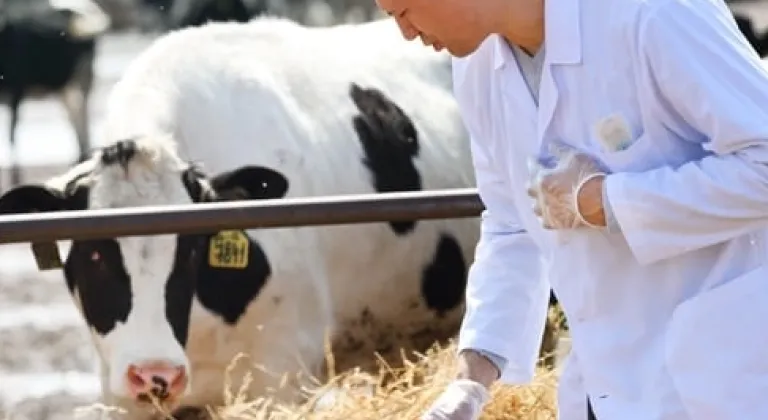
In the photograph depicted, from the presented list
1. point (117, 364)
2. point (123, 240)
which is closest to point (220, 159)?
point (123, 240)

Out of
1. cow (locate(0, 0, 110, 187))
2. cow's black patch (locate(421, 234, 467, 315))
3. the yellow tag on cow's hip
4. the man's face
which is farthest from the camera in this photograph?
cow (locate(0, 0, 110, 187))

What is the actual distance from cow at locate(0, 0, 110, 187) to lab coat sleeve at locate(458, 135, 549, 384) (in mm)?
6602

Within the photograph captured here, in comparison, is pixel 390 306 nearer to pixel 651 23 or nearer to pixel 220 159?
pixel 220 159

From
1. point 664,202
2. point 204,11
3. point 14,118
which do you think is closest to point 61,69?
point 14,118

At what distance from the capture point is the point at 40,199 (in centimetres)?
445

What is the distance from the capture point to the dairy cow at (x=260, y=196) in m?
4.47

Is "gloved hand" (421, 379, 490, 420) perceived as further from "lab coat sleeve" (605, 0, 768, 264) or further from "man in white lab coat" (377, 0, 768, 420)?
"lab coat sleeve" (605, 0, 768, 264)

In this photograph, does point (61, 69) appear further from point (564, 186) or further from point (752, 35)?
point (564, 186)

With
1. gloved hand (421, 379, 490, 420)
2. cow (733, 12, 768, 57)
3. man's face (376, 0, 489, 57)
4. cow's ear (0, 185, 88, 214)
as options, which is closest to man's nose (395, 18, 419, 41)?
man's face (376, 0, 489, 57)

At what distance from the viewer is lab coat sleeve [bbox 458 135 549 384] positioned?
2.28 metres

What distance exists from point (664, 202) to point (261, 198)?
2.81 m

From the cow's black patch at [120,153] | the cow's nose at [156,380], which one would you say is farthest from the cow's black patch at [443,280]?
the cow's nose at [156,380]

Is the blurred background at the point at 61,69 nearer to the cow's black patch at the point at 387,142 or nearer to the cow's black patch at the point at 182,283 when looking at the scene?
the cow's black patch at the point at 387,142

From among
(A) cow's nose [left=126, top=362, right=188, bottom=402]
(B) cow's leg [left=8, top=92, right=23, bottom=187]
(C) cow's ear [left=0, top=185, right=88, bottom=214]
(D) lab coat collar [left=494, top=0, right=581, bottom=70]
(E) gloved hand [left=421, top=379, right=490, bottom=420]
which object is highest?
(D) lab coat collar [left=494, top=0, right=581, bottom=70]
